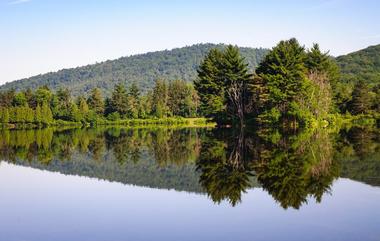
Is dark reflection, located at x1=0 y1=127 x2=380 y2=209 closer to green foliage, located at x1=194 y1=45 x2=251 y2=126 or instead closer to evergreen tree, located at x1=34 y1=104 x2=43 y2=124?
green foliage, located at x1=194 y1=45 x2=251 y2=126

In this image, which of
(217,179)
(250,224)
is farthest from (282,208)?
(217,179)

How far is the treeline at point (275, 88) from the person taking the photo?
5497 centimetres

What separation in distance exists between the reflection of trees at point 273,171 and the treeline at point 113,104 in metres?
71.7

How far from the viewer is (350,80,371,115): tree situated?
249 feet

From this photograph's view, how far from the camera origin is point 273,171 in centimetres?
1997

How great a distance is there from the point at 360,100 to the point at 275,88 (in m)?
28.0

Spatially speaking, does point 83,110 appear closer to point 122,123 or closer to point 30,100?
point 122,123

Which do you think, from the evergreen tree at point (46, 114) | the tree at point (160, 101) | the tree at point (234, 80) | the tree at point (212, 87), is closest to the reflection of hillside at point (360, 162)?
Answer: the tree at point (234, 80)

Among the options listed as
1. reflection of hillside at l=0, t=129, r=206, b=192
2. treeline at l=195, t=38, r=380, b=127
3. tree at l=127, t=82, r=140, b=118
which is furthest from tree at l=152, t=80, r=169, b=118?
reflection of hillside at l=0, t=129, r=206, b=192

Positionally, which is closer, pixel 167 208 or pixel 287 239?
pixel 287 239

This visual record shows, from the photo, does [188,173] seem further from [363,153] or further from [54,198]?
[363,153]

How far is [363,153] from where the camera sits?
2653 cm

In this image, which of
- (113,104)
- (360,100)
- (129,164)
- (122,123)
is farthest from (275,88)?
(113,104)

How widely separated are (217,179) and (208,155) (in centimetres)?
908
